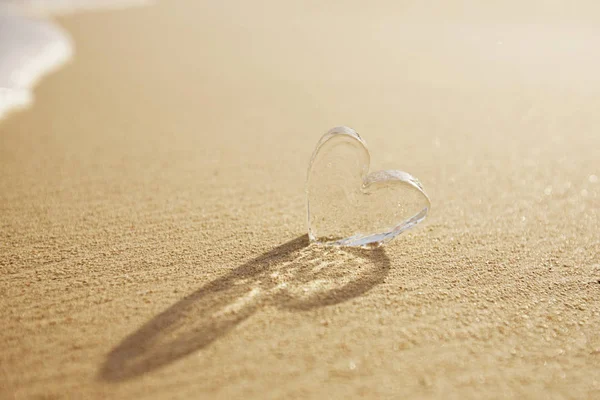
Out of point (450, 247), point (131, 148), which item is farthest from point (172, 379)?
point (131, 148)

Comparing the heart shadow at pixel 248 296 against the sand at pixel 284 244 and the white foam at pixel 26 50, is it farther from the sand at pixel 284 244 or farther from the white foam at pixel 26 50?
the white foam at pixel 26 50

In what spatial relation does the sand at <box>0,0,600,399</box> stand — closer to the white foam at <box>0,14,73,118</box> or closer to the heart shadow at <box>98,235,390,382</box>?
the heart shadow at <box>98,235,390,382</box>

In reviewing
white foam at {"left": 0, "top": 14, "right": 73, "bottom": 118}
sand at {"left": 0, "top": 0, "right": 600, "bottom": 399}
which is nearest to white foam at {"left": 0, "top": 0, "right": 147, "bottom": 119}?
white foam at {"left": 0, "top": 14, "right": 73, "bottom": 118}

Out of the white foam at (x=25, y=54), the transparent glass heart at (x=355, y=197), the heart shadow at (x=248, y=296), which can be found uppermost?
the white foam at (x=25, y=54)

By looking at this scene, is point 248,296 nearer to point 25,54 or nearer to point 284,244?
point 284,244

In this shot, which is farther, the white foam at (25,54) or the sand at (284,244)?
the white foam at (25,54)

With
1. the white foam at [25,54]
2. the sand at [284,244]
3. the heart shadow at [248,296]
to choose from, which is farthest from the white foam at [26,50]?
the heart shadow at [248,296]

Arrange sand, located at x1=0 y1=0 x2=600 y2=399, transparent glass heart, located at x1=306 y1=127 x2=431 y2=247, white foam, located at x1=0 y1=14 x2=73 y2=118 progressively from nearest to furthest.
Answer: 1. sand, located at x1=0 y1=0 x2=600 y2=399
2. transparent glass heart, located at x1=306 y1=127 x2=431 y2=247
3. white foam, located at x1=0 y1=14 x2=73 y2=118

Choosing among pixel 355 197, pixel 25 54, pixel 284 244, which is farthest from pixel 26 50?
pixel 355 197
